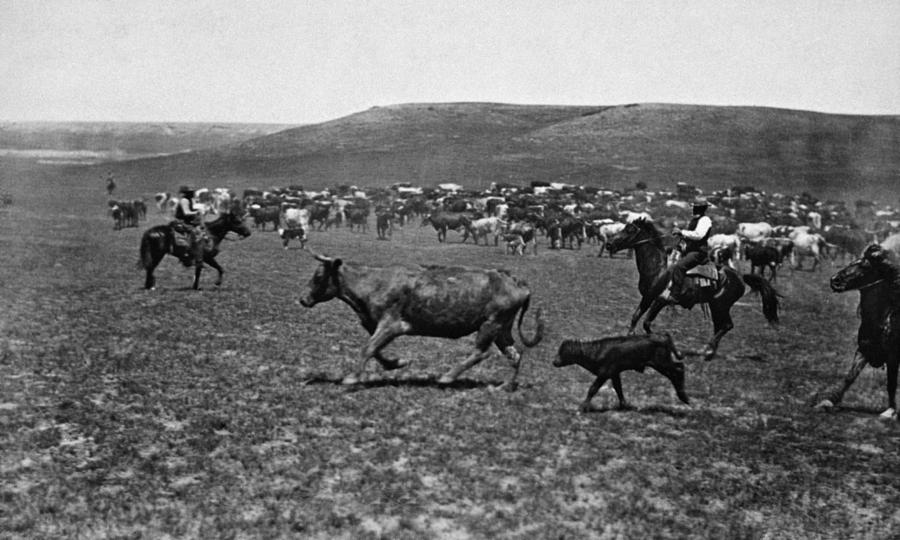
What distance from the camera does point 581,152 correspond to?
277 feet

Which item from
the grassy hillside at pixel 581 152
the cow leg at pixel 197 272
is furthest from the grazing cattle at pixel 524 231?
the grassy hillside at pixel 581 152

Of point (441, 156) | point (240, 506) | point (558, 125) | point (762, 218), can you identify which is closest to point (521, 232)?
point (762, 218)

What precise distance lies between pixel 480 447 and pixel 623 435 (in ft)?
6.21

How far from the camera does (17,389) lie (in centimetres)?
1022

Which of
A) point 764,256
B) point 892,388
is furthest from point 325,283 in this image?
point 764,256

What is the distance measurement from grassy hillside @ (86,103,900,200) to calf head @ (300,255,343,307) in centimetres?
6119

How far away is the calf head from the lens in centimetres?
1077

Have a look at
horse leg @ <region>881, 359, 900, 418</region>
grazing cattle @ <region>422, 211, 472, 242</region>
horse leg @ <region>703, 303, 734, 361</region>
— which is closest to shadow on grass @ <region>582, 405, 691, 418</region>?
horse leg @ <region>881, 359, 900, 418</region>

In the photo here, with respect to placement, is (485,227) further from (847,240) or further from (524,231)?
(847,240)

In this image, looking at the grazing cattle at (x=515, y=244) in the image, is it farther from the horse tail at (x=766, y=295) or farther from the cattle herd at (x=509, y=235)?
the horse tail at (x=766, y=295)

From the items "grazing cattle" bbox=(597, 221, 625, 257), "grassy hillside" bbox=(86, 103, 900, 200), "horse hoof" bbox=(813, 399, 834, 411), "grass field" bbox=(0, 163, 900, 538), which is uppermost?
"grassy hillside" bbox=(86, 103, 900, 200)

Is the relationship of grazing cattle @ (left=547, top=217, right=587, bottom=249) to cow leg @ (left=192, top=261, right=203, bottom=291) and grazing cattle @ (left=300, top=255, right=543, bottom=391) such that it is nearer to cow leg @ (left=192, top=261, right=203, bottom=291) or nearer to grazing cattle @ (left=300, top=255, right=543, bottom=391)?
cow leg @ (left=192, top=261, right=203, bottom=291)

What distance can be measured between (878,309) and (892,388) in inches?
42.6

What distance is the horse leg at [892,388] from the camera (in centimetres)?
990
